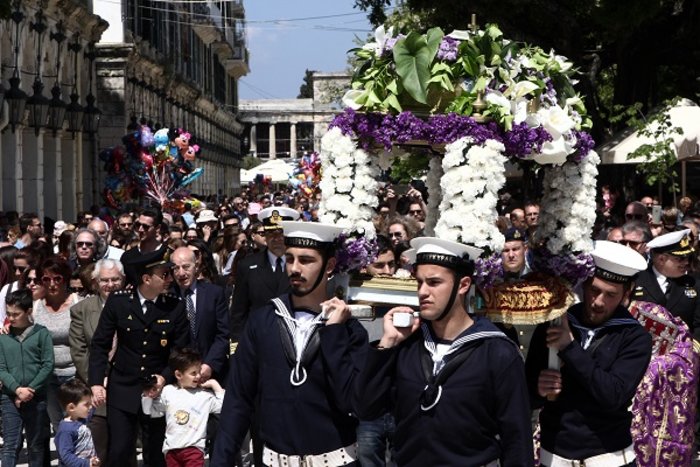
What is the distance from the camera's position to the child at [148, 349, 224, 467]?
9125mm

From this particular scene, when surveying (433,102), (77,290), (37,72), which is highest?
(37,72)

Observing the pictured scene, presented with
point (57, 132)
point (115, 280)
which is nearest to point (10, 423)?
point (115, 280)

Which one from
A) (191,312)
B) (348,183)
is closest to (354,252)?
(348,183)

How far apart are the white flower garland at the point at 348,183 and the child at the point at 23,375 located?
9.77 feet

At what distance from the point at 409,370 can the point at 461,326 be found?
272 mm

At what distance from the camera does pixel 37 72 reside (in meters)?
31.4

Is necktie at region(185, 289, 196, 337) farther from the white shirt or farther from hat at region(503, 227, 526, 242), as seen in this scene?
hat at region(503, 227, 526, 242)

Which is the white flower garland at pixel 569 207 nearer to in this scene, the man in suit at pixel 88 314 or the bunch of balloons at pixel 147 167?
the man in suit at pixel 88 314

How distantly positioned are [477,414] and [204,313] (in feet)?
15.5

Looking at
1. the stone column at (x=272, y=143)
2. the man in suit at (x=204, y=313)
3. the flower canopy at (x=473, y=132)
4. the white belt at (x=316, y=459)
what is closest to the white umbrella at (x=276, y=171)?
the man in suit at (x=204, y=313)

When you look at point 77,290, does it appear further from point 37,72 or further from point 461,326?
point 37,72

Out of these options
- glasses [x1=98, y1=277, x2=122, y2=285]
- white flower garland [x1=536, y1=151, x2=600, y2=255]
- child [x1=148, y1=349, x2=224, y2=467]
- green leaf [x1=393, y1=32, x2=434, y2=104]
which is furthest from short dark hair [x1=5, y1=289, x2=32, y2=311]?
white flower garland [x1=536, y1=151, x2=600, y2=255]

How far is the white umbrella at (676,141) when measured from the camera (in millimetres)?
19344

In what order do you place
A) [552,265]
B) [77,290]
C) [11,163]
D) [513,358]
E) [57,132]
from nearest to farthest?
[513,358], [552,265], [77,290], [11,163], [57,132]
